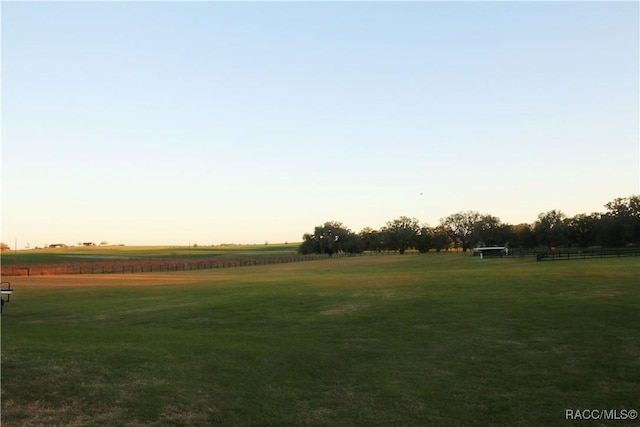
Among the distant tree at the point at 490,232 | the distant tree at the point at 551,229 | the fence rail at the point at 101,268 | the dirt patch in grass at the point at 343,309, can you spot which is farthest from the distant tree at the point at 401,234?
the dirt patch in grass at the point at 343,309

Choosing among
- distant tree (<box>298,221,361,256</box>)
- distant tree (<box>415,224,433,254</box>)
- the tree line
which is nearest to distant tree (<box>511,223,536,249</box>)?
the tree line

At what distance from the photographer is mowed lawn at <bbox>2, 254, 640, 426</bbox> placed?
28.9 feet

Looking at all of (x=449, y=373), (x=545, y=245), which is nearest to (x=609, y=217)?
(x=545, y=245)

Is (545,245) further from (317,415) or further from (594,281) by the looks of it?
(317,415)

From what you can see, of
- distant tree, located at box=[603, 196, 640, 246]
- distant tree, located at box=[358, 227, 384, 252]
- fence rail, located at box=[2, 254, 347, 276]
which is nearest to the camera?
fence rail, located at box=[2, 254, 347, 276]

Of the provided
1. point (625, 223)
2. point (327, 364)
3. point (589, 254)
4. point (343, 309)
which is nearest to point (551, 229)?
point (625, 223)

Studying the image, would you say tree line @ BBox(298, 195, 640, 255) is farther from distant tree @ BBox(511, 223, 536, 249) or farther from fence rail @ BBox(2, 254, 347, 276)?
fence rail @ BBox(2, 254, 347, 276)

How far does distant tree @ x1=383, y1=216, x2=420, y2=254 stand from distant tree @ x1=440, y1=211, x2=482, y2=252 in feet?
38.8

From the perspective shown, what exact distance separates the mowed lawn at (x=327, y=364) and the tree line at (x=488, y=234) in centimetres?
10581

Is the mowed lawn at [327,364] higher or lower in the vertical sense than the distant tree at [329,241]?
lower

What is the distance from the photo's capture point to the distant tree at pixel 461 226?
177m

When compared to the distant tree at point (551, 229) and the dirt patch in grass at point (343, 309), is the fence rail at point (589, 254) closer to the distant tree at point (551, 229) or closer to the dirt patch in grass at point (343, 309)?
the dirt patch in grass at point (343, 309)

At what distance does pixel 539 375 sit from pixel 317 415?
5.62 m

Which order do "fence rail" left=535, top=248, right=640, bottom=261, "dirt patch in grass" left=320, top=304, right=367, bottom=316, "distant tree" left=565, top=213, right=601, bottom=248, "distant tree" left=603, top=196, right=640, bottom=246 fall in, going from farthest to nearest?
"distant tree" left=565, top=213, right=601, bottom=248 < "distant tree" left=603, top=196, right=640, bottom=246 < "fence rail" left=535, top=248, right=640, bottom=261 < "dirt patch in grass" left=320, top=304, right=367, bottom=316
